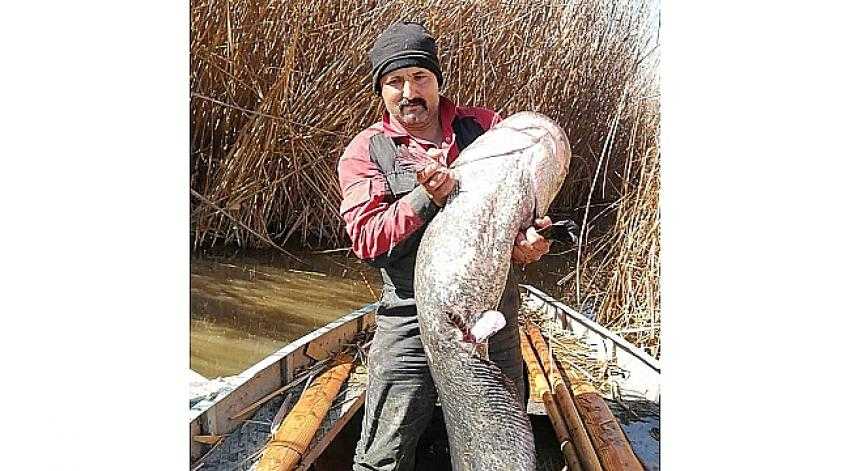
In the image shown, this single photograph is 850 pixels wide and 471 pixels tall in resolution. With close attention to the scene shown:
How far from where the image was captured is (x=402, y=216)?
1.44 m

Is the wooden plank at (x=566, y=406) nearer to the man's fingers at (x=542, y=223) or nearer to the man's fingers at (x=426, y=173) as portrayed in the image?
the man's fingers at (x=542, y=223)

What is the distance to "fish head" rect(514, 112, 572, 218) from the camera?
1.45 m

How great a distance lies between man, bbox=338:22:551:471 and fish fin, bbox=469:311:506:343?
0.19 ft

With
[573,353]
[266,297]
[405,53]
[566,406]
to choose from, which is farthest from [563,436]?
[405,53]

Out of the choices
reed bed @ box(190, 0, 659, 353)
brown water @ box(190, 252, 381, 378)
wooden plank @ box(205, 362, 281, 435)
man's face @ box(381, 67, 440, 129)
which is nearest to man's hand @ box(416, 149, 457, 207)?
man's face @ box(381, 67, 440, 129)

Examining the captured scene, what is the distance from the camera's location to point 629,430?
1791 millimetres

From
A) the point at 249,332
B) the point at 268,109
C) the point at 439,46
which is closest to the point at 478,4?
the point at 439,46

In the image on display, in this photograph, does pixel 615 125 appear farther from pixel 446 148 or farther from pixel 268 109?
pixel 268 109

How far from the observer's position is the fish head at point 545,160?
1448 mm

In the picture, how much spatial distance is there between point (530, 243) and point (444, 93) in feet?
1.29

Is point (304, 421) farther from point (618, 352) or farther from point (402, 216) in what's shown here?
point (618, 352)

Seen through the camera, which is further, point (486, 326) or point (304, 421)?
point (304, 421)

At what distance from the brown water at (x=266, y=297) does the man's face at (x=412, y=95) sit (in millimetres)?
413

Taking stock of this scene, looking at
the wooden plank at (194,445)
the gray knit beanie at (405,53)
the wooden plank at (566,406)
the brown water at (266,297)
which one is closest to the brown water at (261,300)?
the brown water at (266,297)
